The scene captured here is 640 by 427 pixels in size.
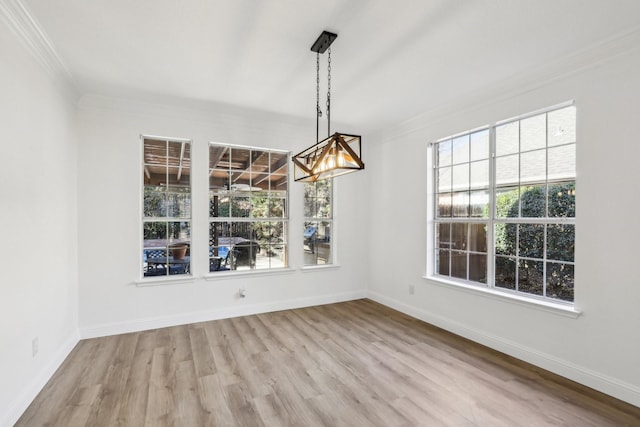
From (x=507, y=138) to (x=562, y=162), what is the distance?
61cm

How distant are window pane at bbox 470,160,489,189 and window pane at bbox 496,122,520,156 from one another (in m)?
0.20

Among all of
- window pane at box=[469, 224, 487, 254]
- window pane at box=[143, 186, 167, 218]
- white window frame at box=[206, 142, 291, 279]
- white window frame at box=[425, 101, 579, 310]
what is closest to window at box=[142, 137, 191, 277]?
window pane at box=[143, 186, 167, 218]

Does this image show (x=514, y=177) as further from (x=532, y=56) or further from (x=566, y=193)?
(x=532, y=56)


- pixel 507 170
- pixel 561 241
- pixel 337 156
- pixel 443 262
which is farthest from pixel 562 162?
pixel 337 156

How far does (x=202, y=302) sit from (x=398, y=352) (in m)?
2.56

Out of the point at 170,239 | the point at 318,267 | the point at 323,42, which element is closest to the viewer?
the point at 323,42

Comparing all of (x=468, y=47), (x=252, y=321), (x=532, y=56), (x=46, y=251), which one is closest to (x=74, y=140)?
(x=46, y=251)

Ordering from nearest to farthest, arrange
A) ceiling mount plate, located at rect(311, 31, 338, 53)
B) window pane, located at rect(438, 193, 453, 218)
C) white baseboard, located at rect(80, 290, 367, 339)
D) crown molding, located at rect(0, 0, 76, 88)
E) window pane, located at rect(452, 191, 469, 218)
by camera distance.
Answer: crown molding, located at rect(0, 0, 76, 88) < ceiling mount plate, located at rect(311, 31, 338, 53) < white baseboard, located at rect(80, 290, 367, 339) < window pane, located at rect(452, 191, 469, 218) < window pane, located at rect(438, 193, 453, 218)

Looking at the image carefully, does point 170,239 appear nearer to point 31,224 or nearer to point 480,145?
point 31,224

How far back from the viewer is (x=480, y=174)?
361 centimetres

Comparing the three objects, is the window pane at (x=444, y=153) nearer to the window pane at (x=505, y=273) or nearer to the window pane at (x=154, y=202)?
the window pane at (x=505, y=273)

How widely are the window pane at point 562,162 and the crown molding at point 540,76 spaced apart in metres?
0.63

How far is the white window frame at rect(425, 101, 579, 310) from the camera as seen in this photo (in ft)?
9.48

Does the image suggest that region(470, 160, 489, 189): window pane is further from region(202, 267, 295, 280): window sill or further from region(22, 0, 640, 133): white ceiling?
region(202, 267, 295, 280): window sill
